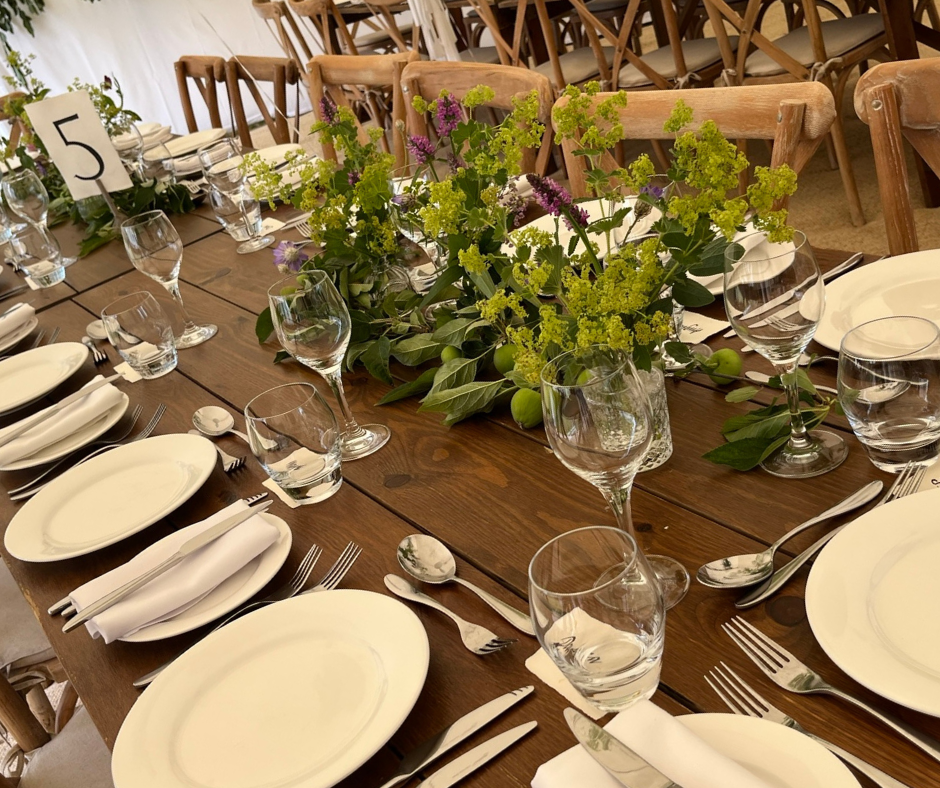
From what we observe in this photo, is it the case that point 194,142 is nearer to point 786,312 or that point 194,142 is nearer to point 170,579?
point 170,579

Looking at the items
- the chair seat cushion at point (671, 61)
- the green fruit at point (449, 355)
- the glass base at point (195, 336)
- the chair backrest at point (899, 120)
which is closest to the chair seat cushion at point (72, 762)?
the glass base at point (195, 336)

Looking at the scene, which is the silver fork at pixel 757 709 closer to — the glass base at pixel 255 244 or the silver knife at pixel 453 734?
the silver knife at pixel 453 734

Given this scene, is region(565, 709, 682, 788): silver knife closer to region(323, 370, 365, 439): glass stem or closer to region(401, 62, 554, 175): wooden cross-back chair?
region(323, 370, 365, 439): glass stem

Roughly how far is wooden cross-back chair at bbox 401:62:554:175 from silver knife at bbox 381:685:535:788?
1.27 m

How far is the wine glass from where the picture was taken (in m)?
1.54

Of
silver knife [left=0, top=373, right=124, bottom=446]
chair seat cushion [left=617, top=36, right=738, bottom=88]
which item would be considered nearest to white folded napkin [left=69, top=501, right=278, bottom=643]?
silver knife [left=0, top=373, right=124, bottom=446]

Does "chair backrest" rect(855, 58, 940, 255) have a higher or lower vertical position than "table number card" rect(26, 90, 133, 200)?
lower

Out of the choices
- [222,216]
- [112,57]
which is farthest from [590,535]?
[112,57]

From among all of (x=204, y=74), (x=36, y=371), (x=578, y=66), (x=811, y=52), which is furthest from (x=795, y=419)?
(x=204, y=74)

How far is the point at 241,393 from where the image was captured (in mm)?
1384

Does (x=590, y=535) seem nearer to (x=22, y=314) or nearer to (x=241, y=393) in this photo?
(x=241, y=393)

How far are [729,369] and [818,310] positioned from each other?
185 mm

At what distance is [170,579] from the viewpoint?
921mm

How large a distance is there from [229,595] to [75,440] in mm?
542
